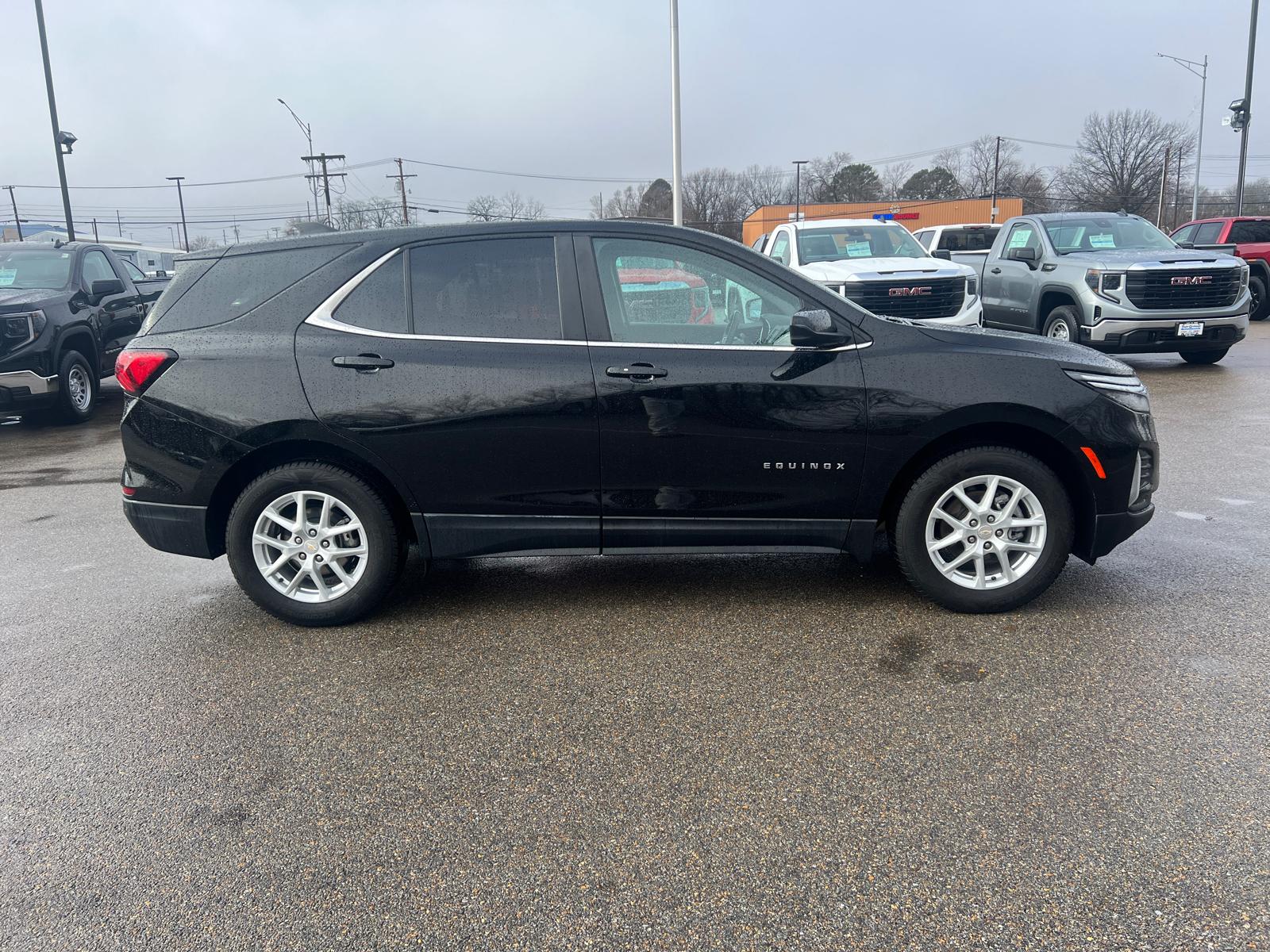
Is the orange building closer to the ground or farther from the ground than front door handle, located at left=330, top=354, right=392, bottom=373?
farther from the ground

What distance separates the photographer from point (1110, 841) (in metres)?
2.49

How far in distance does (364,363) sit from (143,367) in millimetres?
1041

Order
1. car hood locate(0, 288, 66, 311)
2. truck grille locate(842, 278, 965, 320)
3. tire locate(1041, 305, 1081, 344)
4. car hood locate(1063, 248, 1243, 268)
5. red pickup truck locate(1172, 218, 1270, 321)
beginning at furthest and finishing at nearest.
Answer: red pickup truck locate(1172, 218, 1270, 321) → tire locate(1041, 305, 1081, 344) → car hood locate(1063, 248, 1243, 268) → truck grille locate(842, 278, 965, 320) → car hood locate(0, 288, 66, 311)

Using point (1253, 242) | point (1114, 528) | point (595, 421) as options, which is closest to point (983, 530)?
point (1114, 528)

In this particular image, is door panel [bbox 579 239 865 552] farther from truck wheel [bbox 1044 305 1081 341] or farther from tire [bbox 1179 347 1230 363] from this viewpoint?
tire [bbox 1179 347 1230 363]

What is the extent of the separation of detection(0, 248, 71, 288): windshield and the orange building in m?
51.7

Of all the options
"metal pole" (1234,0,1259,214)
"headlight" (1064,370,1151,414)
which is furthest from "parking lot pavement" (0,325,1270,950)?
"metal pole" (1234,0,1259,214)

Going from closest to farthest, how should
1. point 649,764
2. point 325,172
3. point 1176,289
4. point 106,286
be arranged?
point 649,764
point 106,286
point 1176,289
point 325,172

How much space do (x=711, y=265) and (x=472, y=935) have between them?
2.92m

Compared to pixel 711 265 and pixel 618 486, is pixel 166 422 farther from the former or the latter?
pixel 711 265

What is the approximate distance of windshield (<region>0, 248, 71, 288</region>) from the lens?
1088 cm

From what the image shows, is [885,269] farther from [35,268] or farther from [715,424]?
[35,268]

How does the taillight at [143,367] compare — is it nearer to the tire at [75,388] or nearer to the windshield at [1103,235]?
the tire at [75,388]

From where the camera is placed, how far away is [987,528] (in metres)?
4.09
